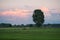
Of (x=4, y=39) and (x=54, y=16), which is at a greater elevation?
(x=54, y=16)

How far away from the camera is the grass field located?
16.5ft

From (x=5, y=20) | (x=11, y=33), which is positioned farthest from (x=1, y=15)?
(x=11, y=33)

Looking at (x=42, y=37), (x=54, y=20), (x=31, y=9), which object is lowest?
(x=42, y=37)

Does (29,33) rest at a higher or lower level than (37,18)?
lower

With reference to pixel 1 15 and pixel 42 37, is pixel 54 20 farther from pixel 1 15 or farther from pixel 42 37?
pixel 1 15

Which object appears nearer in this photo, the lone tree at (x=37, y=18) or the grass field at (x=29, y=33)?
the grass field at (x=29, y=33)

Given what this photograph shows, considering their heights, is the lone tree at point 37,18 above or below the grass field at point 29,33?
above

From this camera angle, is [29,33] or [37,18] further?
[37,18]

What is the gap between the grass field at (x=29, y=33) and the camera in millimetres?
5039

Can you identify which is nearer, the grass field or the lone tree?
the grass field

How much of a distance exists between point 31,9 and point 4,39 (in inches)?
44.7

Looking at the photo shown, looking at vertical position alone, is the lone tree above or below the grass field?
above

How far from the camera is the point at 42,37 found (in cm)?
505

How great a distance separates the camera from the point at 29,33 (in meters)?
5.34
